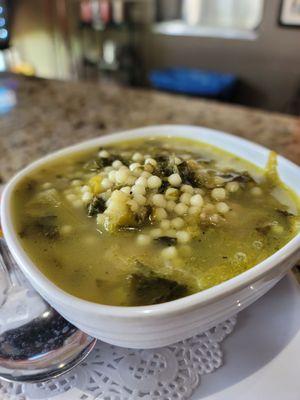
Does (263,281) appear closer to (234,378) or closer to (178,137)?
(234,378)

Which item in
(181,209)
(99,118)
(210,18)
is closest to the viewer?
(181,209)

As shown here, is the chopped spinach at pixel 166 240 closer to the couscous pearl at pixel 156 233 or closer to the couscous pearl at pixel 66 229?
the couscous pearl at pixel 156 233

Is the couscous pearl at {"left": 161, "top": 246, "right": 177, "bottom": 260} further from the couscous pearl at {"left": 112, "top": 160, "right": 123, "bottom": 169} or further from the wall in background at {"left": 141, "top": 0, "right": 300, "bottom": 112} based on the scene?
the wall in background at {"left": 141, "top": 0, "right": 300, "bottom": 112}

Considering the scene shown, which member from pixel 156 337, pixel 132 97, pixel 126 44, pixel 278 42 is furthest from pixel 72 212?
pixel 126 44

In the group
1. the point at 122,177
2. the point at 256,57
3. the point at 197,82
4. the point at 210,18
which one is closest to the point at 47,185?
the point at 122,177

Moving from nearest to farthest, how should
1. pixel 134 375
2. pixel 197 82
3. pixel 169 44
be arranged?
pixel 134 375, pixel 197 82, pixel 169 44

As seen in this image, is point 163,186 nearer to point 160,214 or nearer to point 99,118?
point 160,214
